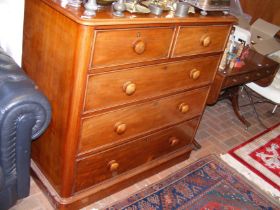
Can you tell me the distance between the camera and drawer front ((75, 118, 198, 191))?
1.86 m

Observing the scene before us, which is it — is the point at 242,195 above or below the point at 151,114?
below

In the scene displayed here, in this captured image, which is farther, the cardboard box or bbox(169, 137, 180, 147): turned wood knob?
the cardboard box

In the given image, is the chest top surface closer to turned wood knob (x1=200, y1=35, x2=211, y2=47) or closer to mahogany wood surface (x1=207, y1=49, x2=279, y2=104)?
turned wood knob (x1=200, y1=35, x2=211, y2=47)

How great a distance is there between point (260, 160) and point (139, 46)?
194cm

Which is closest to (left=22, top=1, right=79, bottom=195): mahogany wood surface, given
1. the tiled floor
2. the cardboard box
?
the tiled floor

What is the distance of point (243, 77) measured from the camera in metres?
2.73

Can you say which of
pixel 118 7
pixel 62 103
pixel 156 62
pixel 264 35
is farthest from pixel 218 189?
pixel 264 35

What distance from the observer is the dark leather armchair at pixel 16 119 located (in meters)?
1.37

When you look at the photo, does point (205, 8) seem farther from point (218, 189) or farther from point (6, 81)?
point (218, 189)

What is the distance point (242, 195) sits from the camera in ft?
7.98

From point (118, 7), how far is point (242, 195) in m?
1.79

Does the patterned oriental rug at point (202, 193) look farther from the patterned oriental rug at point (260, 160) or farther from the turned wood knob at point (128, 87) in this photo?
the turned wood knob at point (128, 87)

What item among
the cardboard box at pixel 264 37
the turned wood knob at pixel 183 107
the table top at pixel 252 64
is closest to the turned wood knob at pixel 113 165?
the turned wood knob at pixel 183 107

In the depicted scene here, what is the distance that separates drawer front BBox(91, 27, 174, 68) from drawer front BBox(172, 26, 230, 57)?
10cm
